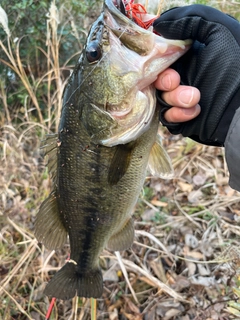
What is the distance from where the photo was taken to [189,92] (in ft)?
4.71

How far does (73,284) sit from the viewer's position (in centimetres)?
205

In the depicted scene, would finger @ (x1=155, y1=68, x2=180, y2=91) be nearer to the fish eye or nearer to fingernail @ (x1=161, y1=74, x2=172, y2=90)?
fingernail @ (x1=161, y1=74, x2=172, y2=90)

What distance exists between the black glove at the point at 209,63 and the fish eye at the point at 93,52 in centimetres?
25

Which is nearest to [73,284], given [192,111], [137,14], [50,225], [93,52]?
[50,225]

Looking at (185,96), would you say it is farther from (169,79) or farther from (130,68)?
(130,68)

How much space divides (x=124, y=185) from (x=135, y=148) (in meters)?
0.21

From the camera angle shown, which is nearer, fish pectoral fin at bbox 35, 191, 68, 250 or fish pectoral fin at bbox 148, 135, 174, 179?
fish pectoral fin at bbox 148, 135, 174, 179

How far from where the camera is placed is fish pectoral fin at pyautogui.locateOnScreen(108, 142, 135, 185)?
5.19ft

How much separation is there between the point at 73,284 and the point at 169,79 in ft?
4.24

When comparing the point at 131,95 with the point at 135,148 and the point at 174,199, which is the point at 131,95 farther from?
the point at 174,199

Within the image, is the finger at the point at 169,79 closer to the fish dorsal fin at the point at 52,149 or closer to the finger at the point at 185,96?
the finger at the point at 185,96

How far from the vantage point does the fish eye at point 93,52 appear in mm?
1432

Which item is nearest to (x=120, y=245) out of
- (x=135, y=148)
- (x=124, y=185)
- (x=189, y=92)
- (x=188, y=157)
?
(x=124, y=185)

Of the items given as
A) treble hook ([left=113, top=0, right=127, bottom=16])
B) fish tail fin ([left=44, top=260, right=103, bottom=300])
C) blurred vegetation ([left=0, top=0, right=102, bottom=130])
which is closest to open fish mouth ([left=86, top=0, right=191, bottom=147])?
treble hook ([left=113, top=0, right=127, bottom=16])
